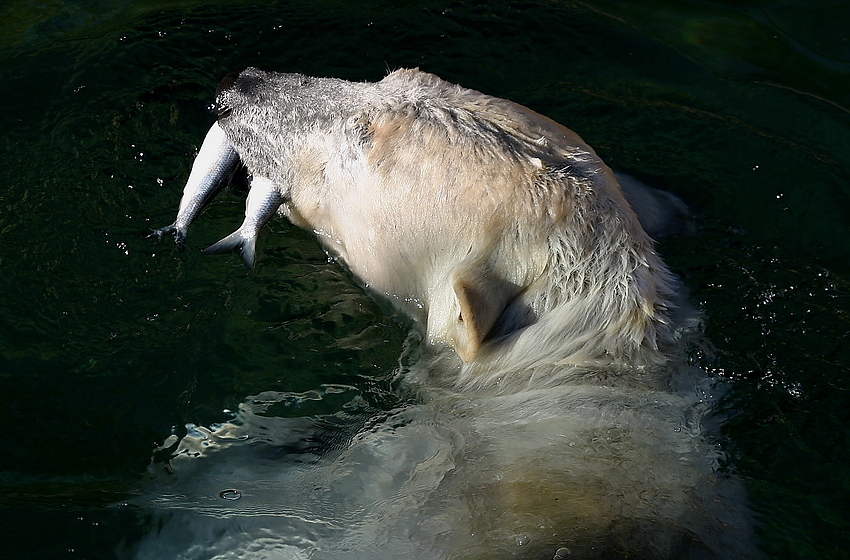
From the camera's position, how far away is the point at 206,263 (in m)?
4.74

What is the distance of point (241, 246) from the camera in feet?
13.1

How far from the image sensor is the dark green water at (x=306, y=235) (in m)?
3.95

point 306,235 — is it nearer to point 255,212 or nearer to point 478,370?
point 255,212

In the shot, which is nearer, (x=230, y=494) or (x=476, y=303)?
(x=476, y=303)

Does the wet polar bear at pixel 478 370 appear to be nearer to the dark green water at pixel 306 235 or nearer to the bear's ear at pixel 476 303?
the bear's ear at pixel 476 303

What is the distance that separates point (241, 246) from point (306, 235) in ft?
2.46

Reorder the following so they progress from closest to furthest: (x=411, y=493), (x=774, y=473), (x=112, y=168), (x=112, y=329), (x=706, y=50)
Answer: (x=411, y=493) → (x=774, y=473) → (x=112, y=329) → (x=112, y=168) → (x=706, y=50)

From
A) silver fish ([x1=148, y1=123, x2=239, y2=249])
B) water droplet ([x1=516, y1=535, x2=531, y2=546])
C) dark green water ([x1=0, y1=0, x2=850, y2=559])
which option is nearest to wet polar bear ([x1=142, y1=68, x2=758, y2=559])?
water droplet ([x1=516, y1=535, x2=531, y2=546])

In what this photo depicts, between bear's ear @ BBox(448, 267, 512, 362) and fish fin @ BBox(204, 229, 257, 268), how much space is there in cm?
113

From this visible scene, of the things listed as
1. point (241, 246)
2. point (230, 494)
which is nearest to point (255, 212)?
point (241, 246)

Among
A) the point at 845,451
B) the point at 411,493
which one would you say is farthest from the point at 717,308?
the point at 411,493

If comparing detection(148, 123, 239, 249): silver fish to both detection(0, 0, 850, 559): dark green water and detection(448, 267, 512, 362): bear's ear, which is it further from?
detection(448, 267, 512, 362): bear's ear

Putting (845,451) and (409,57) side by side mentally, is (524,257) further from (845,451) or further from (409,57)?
(409,57)

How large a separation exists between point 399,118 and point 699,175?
2888 mm
